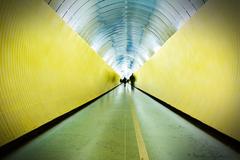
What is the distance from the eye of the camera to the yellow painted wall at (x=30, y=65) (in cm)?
350

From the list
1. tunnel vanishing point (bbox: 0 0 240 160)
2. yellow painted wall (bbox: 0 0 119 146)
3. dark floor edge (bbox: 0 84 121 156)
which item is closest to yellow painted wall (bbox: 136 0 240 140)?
tunnel vanishing point (bbox: 0 0 240 160)

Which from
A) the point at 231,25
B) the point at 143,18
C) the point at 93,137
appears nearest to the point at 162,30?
the point at 143,18

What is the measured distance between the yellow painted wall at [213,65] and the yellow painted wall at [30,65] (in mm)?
3740

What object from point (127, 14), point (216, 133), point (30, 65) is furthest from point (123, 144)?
point (127, 14)

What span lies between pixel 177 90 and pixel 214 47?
3.39 m

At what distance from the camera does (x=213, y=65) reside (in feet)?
14.8

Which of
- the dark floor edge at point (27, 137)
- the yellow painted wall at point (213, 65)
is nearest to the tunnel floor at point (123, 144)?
the dark floor edge at point (27, 137)

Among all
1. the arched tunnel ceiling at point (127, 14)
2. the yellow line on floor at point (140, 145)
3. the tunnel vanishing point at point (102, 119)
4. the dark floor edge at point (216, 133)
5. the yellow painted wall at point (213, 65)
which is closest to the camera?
the yellow line on floor at point (140, 145)

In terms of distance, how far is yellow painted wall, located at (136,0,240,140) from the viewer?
3672 mm

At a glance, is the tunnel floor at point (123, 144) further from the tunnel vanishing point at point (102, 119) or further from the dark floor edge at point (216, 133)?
the dark floor edge at point (216, 133)

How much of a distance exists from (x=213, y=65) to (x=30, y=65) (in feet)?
13.2

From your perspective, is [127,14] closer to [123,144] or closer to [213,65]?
[213,65]

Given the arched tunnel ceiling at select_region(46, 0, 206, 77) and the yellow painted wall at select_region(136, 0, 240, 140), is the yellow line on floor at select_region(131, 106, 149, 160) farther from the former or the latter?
the arched tunnel ceiling at select_region(46, 0, 206, 77)

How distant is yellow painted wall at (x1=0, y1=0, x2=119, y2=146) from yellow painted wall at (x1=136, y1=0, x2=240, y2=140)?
3.74m
